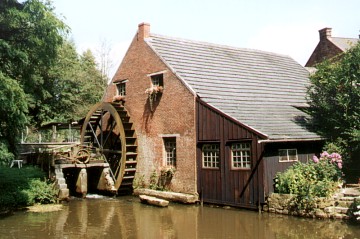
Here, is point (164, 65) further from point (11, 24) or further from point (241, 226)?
point (241, 226)

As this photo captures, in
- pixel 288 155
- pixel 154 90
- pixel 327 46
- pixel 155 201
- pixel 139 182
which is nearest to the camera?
pixel 288 155

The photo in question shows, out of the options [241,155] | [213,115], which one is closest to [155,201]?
[241,155]

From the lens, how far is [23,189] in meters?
15.2

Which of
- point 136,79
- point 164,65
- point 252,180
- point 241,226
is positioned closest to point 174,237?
point 241,226

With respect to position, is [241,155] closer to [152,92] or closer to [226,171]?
[226,171]

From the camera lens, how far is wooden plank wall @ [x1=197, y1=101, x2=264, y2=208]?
13.5 meters

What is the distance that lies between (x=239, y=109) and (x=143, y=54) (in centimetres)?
637

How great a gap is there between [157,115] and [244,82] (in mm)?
4398

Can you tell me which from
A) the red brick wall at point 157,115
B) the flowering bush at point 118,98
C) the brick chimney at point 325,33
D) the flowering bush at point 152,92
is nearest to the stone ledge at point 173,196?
the red brick wall at point 157,115

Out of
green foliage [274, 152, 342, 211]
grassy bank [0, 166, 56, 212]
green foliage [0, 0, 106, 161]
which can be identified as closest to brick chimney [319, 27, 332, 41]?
green foliage [274, 152, 342, 211]

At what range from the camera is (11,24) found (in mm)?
12289

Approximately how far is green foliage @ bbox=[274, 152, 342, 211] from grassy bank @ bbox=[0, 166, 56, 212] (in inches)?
361

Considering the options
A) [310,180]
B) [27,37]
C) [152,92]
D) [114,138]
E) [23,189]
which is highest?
[27,37]

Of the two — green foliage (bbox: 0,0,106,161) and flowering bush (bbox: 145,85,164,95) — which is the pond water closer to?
green foliage (bbox: 0,0,106,161)
